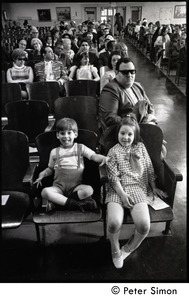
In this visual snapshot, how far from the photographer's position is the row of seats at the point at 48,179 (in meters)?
1.71

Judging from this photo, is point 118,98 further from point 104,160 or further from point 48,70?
point 48,70

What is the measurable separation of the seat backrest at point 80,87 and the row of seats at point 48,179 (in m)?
1.41

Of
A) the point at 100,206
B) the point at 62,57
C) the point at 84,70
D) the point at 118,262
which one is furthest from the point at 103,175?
the point at 62,57

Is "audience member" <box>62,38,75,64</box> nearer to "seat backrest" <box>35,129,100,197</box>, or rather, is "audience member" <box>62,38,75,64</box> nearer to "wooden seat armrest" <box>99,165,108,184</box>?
"seat backrest" <box>35,129,100,197</box>

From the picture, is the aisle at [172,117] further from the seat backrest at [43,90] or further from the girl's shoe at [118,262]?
the seat backrest at [43,90]

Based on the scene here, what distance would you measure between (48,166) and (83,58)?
8.08 ft

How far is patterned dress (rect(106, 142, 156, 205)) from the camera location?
182cm

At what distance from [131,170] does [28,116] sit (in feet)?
4.50

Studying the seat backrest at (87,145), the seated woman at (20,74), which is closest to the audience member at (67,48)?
the seated woman at (20,74)

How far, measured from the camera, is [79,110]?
8.67 feet
